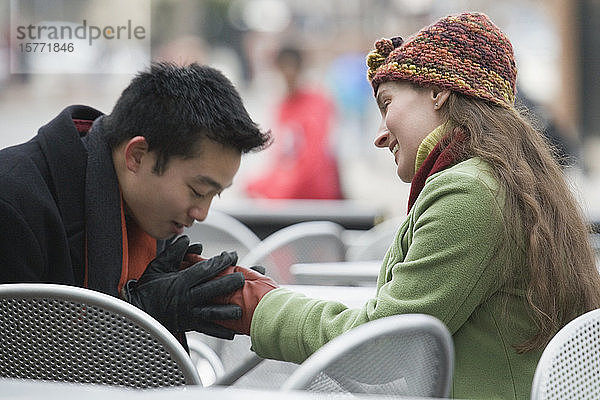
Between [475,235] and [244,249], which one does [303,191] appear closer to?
[244,249]

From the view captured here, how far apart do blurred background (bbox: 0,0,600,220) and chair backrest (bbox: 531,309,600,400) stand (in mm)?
6340

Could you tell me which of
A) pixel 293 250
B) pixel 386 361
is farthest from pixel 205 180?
pixel 293 250

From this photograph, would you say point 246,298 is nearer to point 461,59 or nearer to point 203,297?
point 203,297

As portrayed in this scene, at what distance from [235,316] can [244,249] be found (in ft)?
5.79

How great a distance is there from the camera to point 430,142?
6.05 feet

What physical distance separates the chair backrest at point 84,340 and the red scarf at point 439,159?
1.96ft

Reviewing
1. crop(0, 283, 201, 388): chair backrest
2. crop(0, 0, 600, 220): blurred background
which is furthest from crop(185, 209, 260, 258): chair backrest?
crop(0, 0, 600, 220): blurred background

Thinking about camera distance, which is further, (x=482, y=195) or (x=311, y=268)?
(x=311, y=268)

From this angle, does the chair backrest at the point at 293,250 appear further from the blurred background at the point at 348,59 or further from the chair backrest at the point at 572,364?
the blurred background at the point at 348,59

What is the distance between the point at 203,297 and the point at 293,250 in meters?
1.68

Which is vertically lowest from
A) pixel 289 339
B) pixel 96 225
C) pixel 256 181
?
pixel 256 181

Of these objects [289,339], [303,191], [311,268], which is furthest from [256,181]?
[289,339]

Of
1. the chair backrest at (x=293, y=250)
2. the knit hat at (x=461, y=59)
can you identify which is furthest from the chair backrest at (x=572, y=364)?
the chair backrest at (x=293, y=250)

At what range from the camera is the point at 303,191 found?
5.92 m
